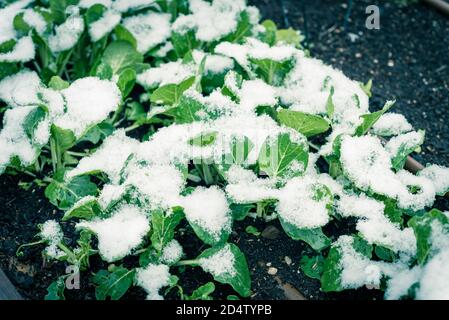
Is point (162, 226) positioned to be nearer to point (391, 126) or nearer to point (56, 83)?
point (56, 83)

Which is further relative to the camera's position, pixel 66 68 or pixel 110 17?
pixel 66 68

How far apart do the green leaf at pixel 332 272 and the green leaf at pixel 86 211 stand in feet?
2.45

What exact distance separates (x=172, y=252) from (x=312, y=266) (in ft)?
1.49

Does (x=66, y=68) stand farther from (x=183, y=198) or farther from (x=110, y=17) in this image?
(x=183, y=198)

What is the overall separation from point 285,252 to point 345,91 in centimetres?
72

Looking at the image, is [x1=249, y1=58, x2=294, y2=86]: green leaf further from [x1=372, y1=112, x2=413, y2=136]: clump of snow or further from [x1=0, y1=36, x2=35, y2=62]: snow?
[x1=0, y1=36, x2=35, y2=62]: snow

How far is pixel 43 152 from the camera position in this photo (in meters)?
1.95

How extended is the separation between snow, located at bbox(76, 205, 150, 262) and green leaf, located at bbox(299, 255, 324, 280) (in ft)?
1.69

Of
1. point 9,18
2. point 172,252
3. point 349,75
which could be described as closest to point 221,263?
point 172,252

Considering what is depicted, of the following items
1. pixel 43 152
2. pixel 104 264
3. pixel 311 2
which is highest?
pixel 311 2

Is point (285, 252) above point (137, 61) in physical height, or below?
below

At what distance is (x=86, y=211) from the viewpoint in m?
1.58
